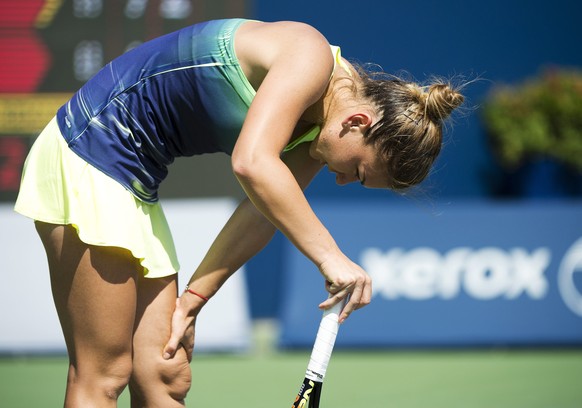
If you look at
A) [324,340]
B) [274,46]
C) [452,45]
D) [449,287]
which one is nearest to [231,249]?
[324,340]

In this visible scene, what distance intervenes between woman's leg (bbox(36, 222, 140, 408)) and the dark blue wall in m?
5.23

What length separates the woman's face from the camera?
250 cm

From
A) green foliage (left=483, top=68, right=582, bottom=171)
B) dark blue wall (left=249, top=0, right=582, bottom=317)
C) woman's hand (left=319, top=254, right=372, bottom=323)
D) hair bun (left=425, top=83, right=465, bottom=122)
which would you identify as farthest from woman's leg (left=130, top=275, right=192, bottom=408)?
green foliage (left=483, top=68, right=582, bottom=171)

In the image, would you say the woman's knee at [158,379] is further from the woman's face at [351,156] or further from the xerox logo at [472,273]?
the xerox logo at [472,273]

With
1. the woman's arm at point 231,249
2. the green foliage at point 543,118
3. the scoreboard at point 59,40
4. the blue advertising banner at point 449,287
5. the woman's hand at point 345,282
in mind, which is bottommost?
the woman's hand at point 345,282

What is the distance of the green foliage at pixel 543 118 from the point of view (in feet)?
24.8

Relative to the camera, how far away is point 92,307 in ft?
8.22

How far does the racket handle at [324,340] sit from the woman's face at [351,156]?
38 centimetres

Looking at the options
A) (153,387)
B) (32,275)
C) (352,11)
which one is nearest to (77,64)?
(32,275)

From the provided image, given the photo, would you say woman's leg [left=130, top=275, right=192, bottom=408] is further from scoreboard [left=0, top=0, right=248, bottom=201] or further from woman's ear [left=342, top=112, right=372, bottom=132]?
scoreboard [left=0, top=0, right=248, bottom=201]

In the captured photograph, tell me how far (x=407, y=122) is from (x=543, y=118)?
216 inches

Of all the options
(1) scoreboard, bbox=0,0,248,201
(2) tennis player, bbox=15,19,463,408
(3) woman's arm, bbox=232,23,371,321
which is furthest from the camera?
(1) scoreboard, bbox=0,0,248,201

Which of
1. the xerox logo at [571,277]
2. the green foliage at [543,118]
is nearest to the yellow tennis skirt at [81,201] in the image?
the xerox logo at [571,277]

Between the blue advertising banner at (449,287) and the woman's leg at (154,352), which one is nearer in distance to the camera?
the woman's leg at (154,352)
